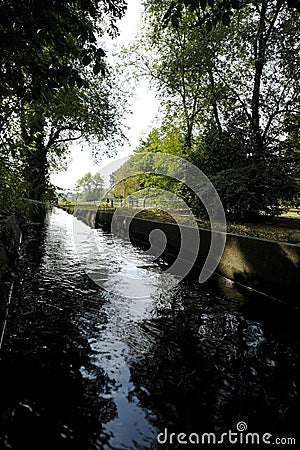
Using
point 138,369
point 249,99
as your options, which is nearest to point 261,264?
point 138,369

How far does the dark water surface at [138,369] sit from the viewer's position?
95.9 inches

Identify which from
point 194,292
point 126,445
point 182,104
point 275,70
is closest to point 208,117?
point 182,104

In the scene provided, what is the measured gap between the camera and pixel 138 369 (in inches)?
128

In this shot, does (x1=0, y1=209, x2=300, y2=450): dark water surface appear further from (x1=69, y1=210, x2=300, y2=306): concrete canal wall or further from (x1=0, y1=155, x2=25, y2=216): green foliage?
(x1=0, y1=155, x2=25, y2=216): green foliage

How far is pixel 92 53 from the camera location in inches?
163

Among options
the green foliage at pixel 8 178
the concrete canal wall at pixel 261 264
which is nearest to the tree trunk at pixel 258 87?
the concrete canal wall at pixel 261 264

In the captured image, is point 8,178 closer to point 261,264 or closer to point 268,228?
point 261,264

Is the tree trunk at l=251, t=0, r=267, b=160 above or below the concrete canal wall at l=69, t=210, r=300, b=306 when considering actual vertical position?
above

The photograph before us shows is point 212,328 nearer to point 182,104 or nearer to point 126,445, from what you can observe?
point 126,445

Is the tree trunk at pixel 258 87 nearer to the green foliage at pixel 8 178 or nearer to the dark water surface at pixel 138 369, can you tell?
the dark water surface at pixel 138 369

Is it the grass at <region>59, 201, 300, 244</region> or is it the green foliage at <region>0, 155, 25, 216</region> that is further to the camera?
the grass at <region>59, 201, 300, 244</region>

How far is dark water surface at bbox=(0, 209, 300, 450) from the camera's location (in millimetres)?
2436

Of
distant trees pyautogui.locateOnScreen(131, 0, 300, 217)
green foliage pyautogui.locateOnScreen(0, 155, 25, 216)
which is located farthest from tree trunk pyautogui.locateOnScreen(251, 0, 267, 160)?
green foliage pyautogui.locateOnScreen(0, 155, 25, 216)

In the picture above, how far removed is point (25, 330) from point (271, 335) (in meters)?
3.07
